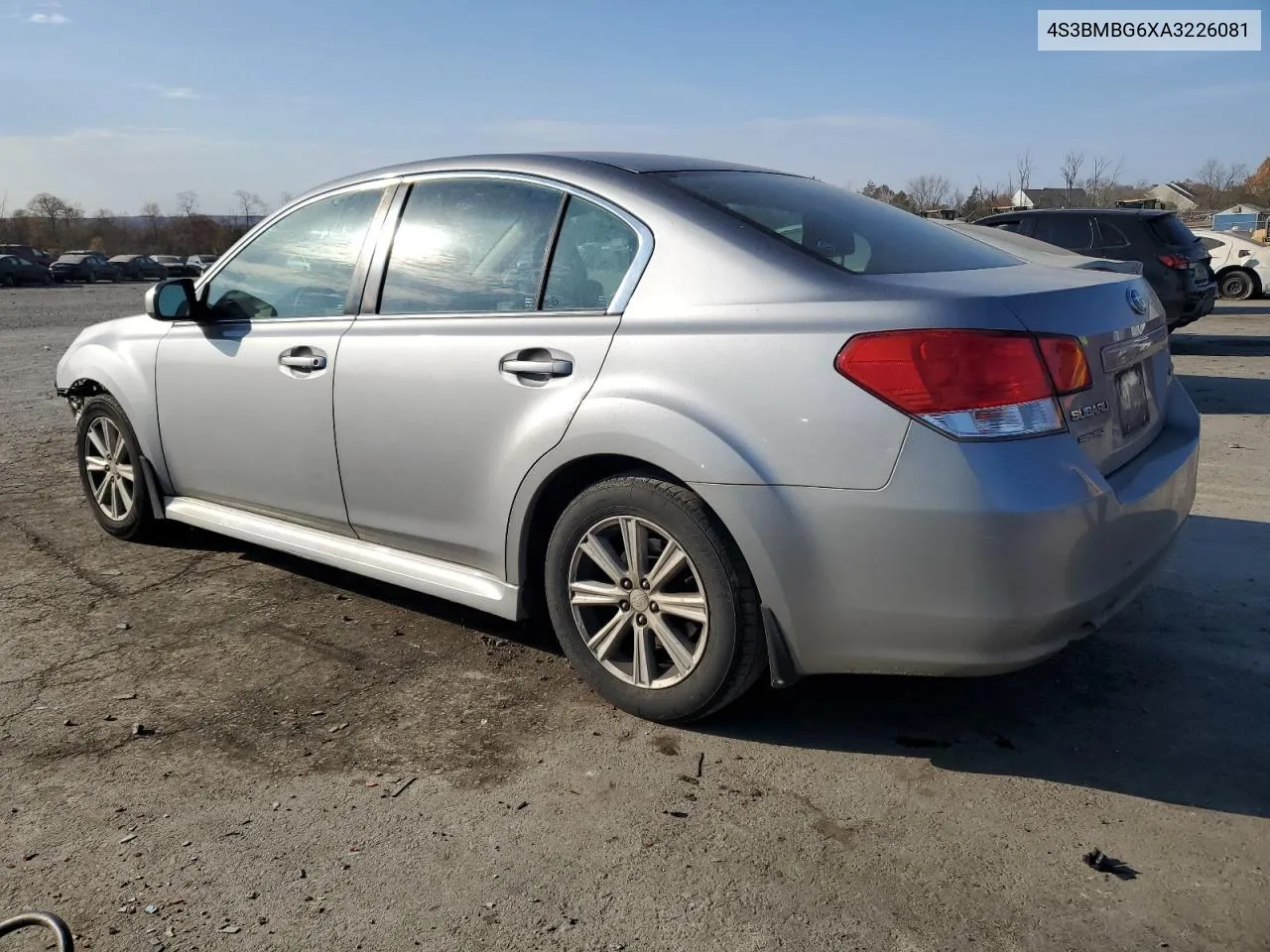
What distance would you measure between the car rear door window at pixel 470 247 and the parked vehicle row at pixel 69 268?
149ft

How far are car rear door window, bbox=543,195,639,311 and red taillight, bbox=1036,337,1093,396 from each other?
122 cm

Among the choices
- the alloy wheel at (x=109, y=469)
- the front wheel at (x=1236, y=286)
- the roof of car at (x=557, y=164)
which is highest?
the roof of car at (x=557, y=164)

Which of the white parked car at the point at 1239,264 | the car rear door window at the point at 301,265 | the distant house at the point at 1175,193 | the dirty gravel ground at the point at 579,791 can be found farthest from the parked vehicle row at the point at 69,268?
the distant house at the point at 1175,193

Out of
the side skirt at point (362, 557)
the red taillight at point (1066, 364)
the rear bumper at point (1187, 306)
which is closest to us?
the red taillight at point (1066, 364)

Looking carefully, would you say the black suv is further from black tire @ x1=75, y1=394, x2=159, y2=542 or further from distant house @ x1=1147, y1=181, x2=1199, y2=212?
distant house @ x1=1147, y1=181, x2=1199, y2=212

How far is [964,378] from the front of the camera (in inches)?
103

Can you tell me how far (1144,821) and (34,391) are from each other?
11561 millimetres

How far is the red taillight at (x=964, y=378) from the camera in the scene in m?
2.61

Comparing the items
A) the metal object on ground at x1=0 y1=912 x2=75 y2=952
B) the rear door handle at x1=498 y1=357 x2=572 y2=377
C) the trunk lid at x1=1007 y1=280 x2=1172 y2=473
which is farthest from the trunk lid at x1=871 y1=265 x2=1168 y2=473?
the metal object on ground at x1=0 y1=912 x2=75 y2=952

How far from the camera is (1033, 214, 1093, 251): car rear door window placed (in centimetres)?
1237

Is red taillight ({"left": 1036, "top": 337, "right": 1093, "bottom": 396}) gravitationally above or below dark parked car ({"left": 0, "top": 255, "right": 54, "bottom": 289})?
below

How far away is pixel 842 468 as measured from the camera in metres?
2.70

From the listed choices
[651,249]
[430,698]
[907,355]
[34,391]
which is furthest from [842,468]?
[34,391]

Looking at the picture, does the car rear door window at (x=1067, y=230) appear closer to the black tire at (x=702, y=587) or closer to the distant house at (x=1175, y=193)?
the black tire at (x=702, y=587)
